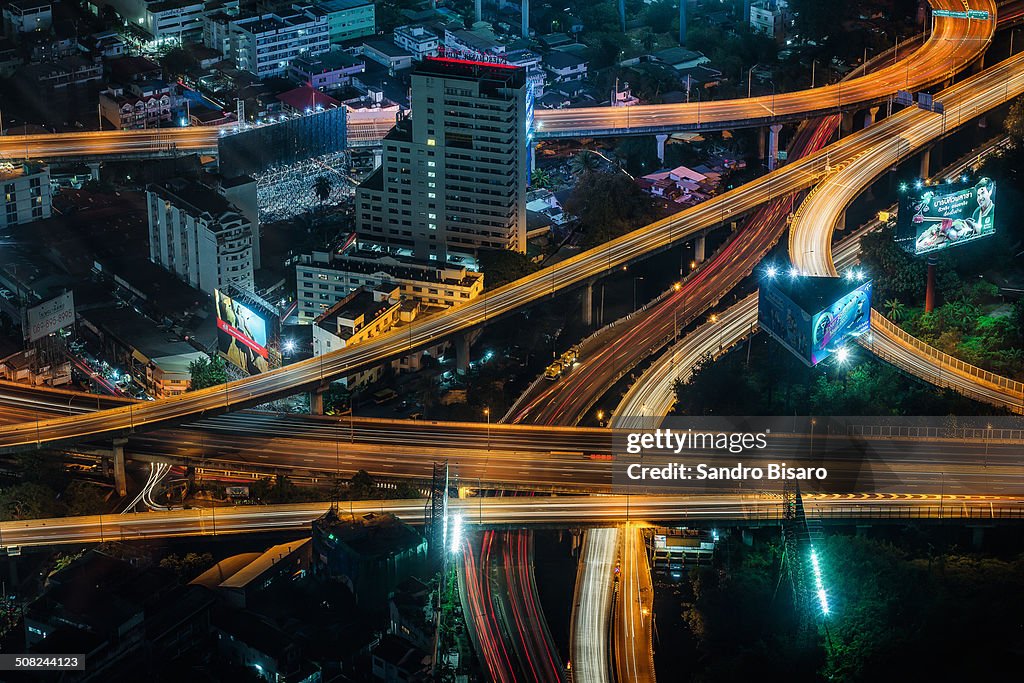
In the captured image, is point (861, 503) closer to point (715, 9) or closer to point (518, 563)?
point (518, 563)

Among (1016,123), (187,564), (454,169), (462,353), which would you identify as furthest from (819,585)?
(1016,123)

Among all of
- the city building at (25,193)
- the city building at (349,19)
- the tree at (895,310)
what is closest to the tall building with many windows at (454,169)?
the city building at (25,193)

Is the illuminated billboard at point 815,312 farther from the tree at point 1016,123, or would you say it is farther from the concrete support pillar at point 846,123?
the concrete support pillar at point 846,123

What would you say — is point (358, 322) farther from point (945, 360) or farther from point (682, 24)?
point (682, 24)

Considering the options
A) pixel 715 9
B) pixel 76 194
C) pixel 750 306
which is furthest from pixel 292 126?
pixel 715 9

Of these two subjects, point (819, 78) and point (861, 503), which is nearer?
point (861, 503)
